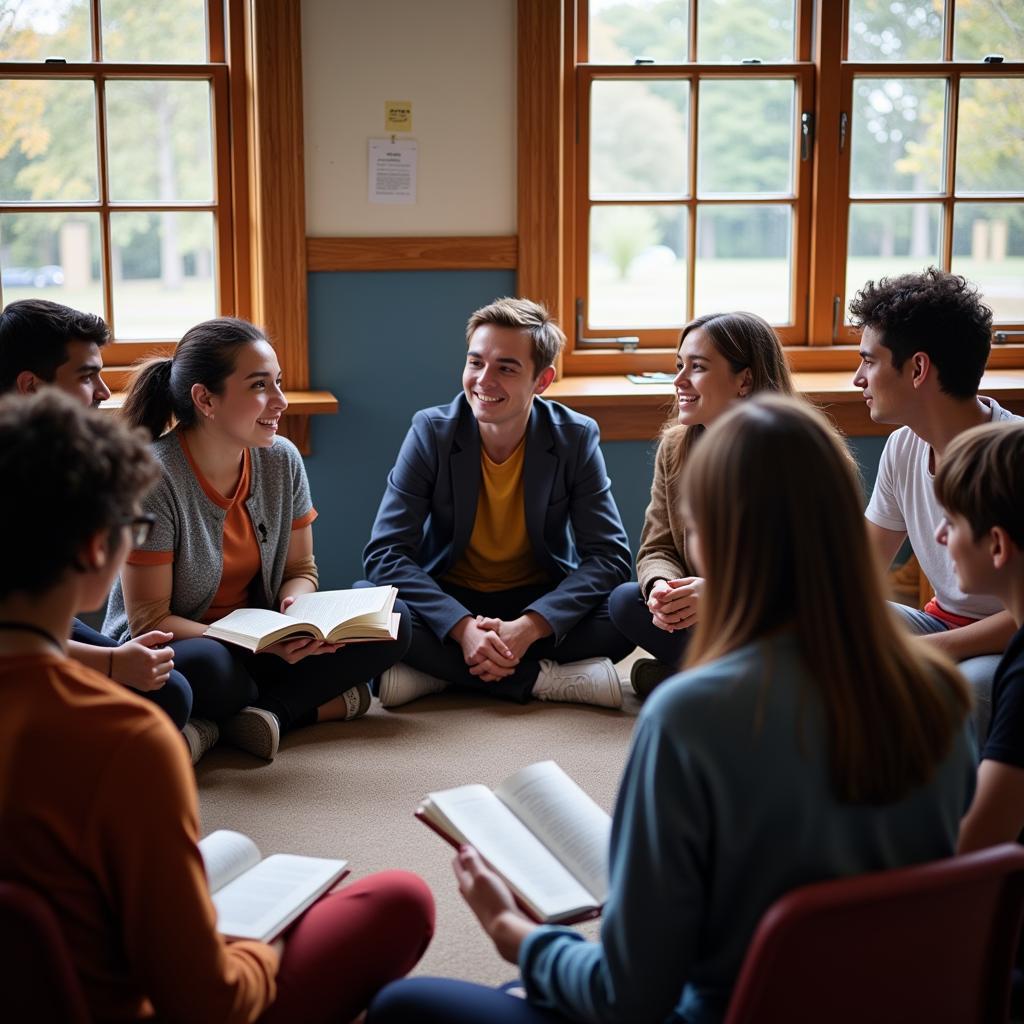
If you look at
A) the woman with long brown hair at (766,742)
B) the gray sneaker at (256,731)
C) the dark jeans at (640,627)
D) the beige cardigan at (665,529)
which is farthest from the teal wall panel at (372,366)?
the woman with long brown hair at (766,742)

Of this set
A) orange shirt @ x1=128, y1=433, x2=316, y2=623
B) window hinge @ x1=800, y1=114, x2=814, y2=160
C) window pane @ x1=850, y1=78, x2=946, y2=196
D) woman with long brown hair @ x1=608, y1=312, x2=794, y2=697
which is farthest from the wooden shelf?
window pane @ x1=850, y1=78, x2=946, y2=196

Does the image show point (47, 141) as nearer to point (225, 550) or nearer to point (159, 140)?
point (159, 140)

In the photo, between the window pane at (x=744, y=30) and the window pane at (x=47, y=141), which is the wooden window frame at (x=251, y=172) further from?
the window pane at (x=744, y=30)

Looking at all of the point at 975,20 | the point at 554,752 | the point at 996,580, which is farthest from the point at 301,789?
the point at 975,20

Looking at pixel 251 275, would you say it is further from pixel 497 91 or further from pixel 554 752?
pixel 554 752

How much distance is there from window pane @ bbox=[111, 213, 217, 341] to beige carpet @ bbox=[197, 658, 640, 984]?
144 centimetres

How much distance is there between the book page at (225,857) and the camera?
1.60 metres

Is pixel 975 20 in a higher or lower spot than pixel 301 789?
higher

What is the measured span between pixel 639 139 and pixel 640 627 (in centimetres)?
166

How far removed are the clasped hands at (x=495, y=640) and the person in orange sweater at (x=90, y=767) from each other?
5.82 feet

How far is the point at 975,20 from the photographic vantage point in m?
4.00

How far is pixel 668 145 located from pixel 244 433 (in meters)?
1.82

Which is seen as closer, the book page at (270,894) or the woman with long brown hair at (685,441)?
the book page at (270,894)

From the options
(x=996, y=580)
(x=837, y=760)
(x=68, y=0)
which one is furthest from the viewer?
(x=68, y=0)
